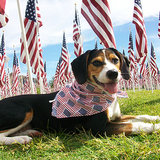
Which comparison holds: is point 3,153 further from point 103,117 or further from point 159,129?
point 159,129

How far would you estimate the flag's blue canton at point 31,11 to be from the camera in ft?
28.5

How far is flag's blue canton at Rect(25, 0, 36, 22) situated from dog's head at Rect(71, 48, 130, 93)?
6.24 meters

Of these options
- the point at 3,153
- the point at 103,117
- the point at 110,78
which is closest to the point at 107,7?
the point at 110,78

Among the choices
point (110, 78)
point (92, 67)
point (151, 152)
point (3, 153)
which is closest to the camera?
point (151, 152)

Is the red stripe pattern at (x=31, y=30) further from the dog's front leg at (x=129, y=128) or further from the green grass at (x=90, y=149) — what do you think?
the dog's front leg at (x=129, y=128)

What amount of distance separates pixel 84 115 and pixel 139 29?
10.5 metres

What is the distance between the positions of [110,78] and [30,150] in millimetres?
1666

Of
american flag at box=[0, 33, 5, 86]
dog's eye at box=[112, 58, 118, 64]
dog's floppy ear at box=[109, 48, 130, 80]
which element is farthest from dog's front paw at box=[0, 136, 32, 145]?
american flag at box=[0, 33, 5, 86]

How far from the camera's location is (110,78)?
120 inches

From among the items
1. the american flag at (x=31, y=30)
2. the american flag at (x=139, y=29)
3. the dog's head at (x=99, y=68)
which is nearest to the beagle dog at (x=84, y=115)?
the dog's head at (x=99, y=68)

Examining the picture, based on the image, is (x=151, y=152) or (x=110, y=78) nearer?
(x=151, y=152)

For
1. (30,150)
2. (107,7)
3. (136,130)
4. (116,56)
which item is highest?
(107,7)

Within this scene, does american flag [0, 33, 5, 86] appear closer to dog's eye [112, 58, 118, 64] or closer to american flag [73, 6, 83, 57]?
american flag [73, 6, 83, 57]

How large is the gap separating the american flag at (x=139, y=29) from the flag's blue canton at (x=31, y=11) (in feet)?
21.3
